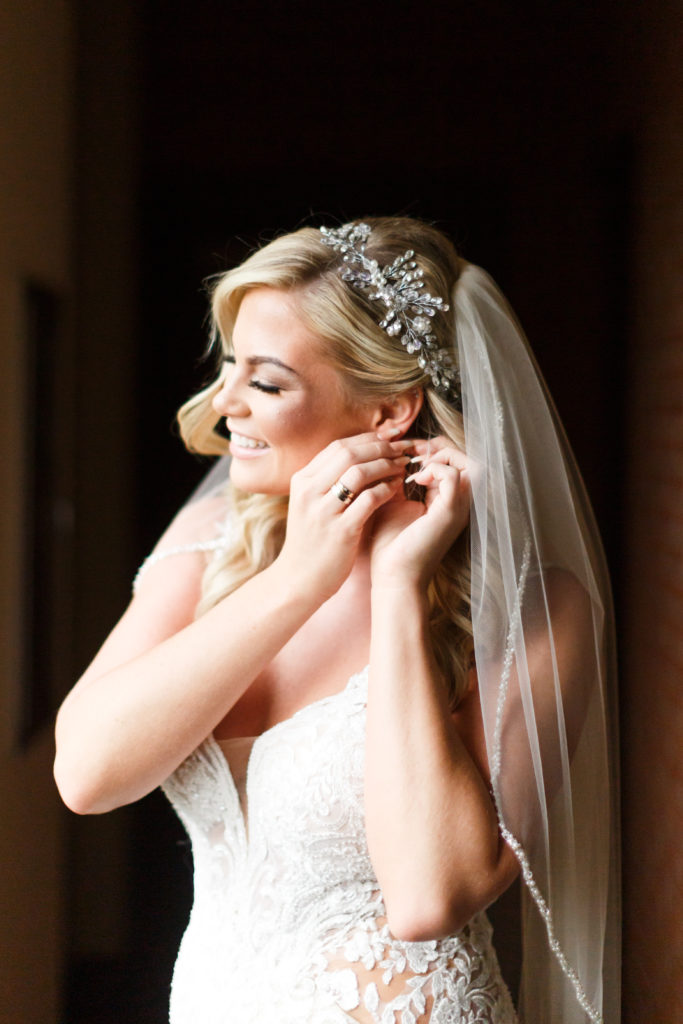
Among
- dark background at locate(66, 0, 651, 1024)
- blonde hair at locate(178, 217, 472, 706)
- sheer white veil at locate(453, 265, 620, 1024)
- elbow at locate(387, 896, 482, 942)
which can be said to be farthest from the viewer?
dark background at locate(66, 0, 651, 1024)

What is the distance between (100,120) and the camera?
3062 mm

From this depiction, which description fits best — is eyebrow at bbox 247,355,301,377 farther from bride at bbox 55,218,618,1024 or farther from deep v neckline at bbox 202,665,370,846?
deep v neckline at bbox 202,665,370,846

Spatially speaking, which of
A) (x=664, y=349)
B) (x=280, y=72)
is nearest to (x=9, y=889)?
(x=664, y=349)

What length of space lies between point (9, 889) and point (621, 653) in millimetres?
1637

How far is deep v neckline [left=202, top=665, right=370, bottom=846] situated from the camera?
1.37 m

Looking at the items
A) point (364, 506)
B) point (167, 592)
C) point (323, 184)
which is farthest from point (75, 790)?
point (323, 184)

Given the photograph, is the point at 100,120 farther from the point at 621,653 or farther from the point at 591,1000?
the point at 591,1000

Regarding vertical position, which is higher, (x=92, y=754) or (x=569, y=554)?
(x=569, y=554)

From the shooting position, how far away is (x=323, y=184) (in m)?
3.26

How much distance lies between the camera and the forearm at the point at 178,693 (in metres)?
1.24

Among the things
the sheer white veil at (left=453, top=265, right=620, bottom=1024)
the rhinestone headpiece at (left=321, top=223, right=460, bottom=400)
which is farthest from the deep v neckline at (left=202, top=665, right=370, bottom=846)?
the rhinestone headpiece at (left=321, top=223, right=460, bottom=400)

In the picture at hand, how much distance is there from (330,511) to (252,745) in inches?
15.9

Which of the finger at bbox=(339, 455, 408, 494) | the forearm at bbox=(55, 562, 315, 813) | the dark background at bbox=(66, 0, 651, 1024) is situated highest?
Answer: the dark background at bbox=(66, 0, 651, 1024)

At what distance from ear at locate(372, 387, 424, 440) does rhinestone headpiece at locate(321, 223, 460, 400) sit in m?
0.04
